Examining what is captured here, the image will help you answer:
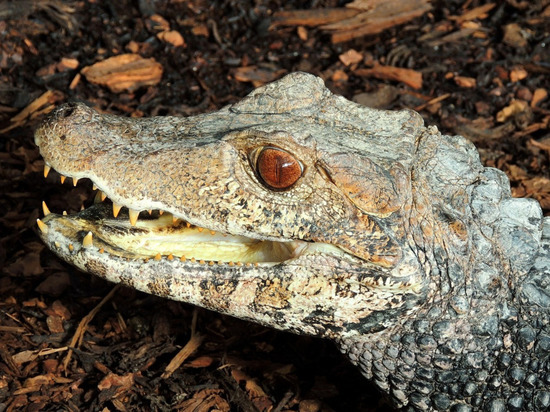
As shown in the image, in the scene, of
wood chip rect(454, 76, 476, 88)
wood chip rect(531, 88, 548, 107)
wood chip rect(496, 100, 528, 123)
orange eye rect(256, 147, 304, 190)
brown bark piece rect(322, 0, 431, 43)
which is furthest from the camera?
brown bark piece rect(322, 0, 431, 43)

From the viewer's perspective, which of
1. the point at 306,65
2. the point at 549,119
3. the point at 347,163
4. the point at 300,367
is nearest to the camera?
the point at 347,163

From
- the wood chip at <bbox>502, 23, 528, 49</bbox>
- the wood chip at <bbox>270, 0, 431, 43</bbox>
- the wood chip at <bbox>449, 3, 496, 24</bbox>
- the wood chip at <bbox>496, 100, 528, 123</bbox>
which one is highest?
the wood chip at <bbox>270, 0, 431, 43</bbox>

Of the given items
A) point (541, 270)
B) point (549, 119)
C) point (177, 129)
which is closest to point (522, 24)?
point (549, 119)

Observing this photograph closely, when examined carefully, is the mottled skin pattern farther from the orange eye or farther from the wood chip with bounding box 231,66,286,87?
the wood chip with bounding box 231,66,286,87

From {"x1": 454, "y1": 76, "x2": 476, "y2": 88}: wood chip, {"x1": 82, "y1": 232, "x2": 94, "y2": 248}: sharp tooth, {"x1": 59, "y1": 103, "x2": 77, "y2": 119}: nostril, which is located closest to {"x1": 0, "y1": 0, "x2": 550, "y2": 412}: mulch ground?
{"x1": 454, "y1": 76, "x2": 476, "y2": 88}: wood chip

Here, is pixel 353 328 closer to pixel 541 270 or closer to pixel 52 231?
pixel 541 270

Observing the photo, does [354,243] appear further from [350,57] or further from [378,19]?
[378,19]

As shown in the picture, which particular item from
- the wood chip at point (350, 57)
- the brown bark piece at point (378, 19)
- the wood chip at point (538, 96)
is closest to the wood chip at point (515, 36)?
the wood chip at point (538, 96)
